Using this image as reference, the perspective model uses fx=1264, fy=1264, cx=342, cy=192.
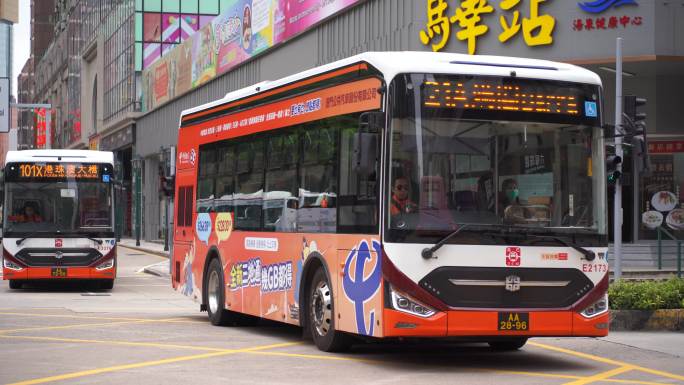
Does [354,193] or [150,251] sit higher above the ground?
[354,193]

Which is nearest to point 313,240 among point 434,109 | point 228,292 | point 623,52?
point 434,109

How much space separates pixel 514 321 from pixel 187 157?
27.6 feet

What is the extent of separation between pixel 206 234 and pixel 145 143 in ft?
186

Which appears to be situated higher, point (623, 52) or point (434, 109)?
point (623, 52)

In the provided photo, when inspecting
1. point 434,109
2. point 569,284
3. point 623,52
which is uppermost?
point 623,52

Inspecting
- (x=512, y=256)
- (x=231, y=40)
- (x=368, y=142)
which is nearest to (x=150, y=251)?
(x=231, y=40)

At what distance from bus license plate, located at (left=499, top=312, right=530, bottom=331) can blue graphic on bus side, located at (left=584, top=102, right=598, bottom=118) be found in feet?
→ 6.93

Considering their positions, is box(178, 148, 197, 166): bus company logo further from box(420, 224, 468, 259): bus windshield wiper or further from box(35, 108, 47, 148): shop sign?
box(35, 108, 47, 148): shop sign

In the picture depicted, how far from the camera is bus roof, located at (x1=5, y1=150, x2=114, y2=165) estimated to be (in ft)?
85.7

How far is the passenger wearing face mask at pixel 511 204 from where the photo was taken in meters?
11.8

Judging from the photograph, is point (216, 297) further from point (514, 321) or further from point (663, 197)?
point (663, 197)

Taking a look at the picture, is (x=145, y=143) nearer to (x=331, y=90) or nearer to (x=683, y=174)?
(x=683, y=174)

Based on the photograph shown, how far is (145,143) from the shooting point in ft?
241

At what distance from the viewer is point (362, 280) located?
12.2 metres
